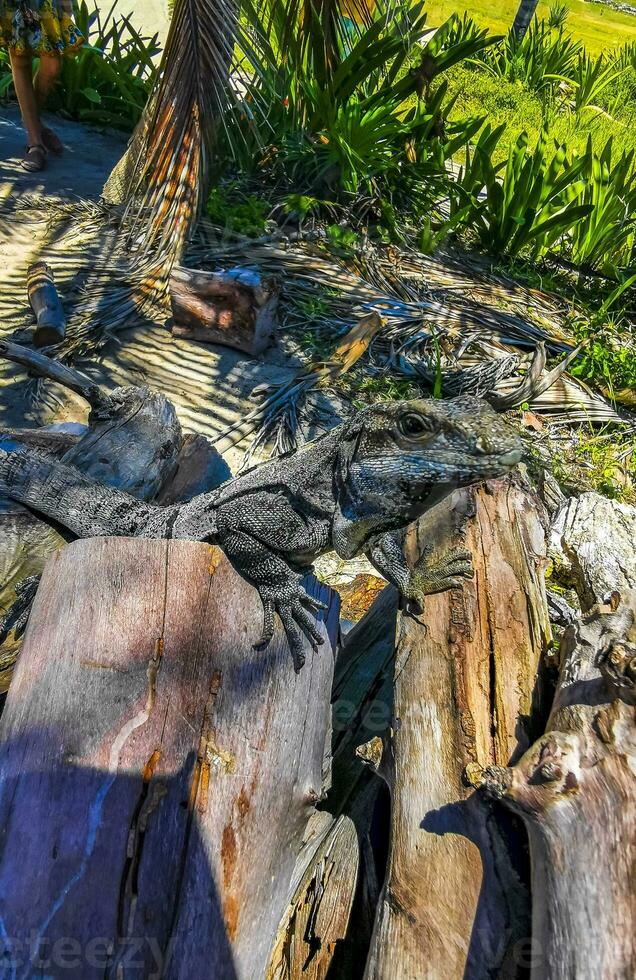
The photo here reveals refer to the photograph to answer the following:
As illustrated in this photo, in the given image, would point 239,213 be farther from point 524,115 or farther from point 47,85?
point 524,115

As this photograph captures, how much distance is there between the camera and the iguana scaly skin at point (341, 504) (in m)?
→ 2.07

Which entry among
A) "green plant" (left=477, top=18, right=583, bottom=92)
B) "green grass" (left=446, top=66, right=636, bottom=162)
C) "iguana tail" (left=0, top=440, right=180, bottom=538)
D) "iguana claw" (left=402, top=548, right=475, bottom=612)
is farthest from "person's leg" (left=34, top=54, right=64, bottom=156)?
"green plant" (left=477, top=18, right=583, bottom=92)

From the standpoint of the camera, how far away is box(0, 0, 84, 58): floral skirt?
20.2ft

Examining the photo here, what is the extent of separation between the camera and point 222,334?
5.43 metres

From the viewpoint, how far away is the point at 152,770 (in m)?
1.79

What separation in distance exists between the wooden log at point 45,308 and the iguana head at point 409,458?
3466 millimetres

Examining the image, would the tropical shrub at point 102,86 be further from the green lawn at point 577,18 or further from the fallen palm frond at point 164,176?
the green lawn at point 577,18

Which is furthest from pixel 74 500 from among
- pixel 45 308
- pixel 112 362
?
pixel 45 308

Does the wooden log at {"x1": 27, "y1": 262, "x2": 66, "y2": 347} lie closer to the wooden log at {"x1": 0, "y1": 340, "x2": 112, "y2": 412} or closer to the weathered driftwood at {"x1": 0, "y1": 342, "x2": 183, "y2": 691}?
the wooden log at {"x1": 0, "y1": 340, "x2": 112, "y2": 412}

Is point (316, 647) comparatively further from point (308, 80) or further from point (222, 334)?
point (308, 80)

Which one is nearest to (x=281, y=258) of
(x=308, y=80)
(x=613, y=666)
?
(x=308, y=80)

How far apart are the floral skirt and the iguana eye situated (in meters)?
6.59

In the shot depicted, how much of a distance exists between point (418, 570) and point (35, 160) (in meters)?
7.17

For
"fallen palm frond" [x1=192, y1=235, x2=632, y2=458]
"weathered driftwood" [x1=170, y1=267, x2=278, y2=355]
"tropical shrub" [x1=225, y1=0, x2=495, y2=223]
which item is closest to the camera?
"fallen palm frond" [x1=192, y1=235, x2=632, y2=458]
